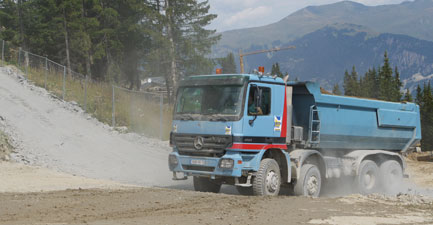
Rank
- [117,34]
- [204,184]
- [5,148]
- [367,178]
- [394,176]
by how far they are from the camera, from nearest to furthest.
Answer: [204,184], [367,178], [394,176], [5,148], [117,34]

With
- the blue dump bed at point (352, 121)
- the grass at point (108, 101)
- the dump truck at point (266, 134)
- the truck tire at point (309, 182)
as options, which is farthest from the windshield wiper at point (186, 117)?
the grass at point (108, 101)

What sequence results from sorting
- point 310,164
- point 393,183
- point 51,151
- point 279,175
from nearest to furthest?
point 279,175
point 310,164
point 393,183
point 51,151

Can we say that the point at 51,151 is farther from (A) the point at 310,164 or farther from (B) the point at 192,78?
(A) the point at 310,164

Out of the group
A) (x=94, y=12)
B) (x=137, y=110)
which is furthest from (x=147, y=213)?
(x=94, y=12)

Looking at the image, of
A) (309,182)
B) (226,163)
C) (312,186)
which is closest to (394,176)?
(312,186)

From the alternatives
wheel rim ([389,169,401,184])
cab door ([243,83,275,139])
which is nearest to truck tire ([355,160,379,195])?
wheel rim ([389,169,401,184])

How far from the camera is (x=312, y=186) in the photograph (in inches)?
522

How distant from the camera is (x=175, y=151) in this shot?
12.6 m

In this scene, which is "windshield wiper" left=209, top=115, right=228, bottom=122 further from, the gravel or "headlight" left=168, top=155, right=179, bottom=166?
the gravel

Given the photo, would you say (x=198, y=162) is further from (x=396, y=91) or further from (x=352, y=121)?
(x=396, y=91)

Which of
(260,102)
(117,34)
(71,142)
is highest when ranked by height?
(117,34)

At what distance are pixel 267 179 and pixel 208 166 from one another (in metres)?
1.51

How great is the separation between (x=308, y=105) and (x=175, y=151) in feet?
12.2

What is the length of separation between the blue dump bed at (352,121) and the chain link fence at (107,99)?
1370 cm
